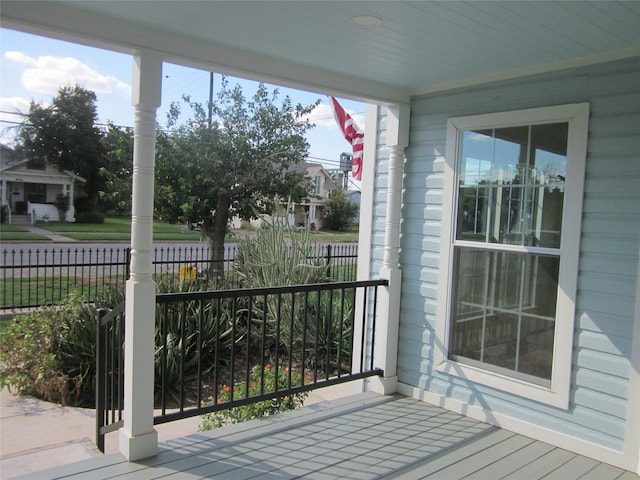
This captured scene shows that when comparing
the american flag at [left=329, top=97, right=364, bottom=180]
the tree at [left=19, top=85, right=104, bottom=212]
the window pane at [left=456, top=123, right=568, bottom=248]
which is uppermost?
the tree at [left=19, top=85, right=104, bottom=212]

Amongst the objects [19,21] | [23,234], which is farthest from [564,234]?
[23,234]

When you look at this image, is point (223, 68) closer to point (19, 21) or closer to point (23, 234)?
point (19, 21)

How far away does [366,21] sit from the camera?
2.35 m

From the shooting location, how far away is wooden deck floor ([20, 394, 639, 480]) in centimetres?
257

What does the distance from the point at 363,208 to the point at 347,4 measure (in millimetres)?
2290

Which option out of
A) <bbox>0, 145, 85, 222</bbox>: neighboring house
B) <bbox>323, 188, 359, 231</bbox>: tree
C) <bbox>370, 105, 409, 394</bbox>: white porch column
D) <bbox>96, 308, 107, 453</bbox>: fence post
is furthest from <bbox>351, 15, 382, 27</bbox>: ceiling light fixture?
<bbox>323, 188, 359, 231</bbox>: tree

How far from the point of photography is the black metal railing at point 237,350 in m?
2.96

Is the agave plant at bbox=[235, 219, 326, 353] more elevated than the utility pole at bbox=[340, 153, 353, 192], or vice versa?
the utility pole at bbox=[340, 153, 353, 192]

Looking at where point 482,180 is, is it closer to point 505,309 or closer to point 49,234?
point 505,309

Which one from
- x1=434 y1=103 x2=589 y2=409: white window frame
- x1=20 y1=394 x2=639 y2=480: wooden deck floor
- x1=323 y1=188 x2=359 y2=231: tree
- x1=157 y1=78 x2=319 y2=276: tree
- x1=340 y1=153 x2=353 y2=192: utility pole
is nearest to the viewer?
x1=20 y1=394 x2=639 y2=480: wooden deck floor

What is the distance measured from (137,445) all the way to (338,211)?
88.8ft

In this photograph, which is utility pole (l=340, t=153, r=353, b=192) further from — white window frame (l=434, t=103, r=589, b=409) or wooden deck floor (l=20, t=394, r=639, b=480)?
wooden deck floor (l=20, t=394, r=639, b=480)

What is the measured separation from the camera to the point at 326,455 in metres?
2.81

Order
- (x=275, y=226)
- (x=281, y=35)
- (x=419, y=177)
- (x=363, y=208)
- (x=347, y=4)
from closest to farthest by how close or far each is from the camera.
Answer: (x=347, y=4) < (x=281, y=35) < (x=419, y=177) < (x=363, y=208) < (x=275, y=226)
